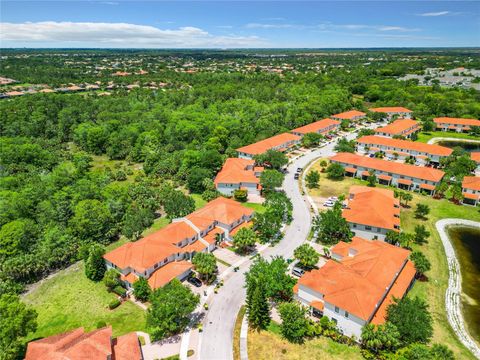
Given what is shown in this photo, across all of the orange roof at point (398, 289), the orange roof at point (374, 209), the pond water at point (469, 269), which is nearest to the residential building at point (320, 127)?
the orange roof at point (374, 209)

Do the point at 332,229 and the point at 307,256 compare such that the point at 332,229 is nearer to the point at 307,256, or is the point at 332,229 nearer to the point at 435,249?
the point at 307,256

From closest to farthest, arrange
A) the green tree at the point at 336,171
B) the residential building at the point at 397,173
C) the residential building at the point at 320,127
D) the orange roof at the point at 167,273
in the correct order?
the orange roof at the point at 167,273, the residential building at the point at 397,173, the green tree at the point at 336,171, the residential building at the point at 320,127

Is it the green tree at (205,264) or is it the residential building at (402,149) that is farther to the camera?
the residential building at (402,149)

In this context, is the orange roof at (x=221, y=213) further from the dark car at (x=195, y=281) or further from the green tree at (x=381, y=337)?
the green tree at (x=381, y=337)

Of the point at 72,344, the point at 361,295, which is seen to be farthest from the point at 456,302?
the point at 72,344

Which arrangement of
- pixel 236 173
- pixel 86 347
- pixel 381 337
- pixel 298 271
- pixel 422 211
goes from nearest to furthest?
pixel 86 347
pixel 381 337
pixel 298 271
pixel 422 211
pixel 236 173

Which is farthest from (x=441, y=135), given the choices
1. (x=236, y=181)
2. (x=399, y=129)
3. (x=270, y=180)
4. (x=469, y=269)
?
(x=236, y=181)
